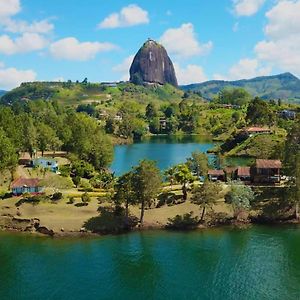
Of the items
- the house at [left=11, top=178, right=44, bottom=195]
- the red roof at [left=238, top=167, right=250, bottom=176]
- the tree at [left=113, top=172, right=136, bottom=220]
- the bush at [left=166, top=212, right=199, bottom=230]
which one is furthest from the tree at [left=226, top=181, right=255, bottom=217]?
the house at [left=11, top=178, right=44, bottom=195]

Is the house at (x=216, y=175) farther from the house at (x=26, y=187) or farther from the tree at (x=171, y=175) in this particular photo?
the house at (x=26, y=187)

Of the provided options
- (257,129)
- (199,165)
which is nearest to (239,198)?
(199,165)

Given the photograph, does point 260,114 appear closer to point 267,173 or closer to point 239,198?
point 267,173

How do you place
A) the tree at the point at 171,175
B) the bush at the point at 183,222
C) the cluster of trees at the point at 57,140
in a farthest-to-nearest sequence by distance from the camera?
the cluster of trees at the point at 57,140, the tree at the point at 171,175, the bush at the point at 183,222

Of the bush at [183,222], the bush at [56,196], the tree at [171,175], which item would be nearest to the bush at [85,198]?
the bush at [56,196]

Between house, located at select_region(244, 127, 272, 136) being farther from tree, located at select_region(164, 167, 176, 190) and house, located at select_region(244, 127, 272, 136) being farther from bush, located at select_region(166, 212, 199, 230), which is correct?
bush, located at select_region(166, 212, 199, 230)
